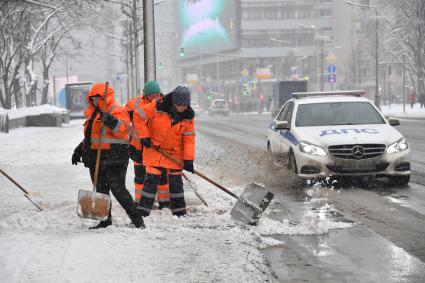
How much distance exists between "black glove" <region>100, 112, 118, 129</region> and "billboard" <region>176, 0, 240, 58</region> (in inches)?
3808

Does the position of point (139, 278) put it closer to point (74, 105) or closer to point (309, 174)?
A: point (309, 174)

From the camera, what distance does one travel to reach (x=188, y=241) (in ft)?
22.5

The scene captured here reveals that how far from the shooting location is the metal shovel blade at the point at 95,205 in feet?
24.1

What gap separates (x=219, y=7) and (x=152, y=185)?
11066 centimetres

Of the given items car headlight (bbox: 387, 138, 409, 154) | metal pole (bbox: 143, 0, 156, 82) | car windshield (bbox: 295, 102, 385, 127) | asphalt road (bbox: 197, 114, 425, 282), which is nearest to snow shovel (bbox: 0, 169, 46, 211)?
asphalt road (bbox: 197, 114, 425, 282)

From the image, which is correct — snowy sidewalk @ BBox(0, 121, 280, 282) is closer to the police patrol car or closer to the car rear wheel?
the police patrol car

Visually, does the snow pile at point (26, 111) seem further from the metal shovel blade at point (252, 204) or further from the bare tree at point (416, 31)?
the metal shovel blade at point (252, 204)

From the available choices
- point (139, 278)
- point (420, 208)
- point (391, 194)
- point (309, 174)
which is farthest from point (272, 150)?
point (139, 278)

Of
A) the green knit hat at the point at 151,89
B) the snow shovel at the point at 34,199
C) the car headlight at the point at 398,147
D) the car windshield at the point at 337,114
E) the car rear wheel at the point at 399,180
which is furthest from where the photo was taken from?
the car windshield at the point at 337,114

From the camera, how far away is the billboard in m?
112

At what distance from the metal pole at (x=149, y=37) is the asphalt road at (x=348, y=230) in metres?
3.00

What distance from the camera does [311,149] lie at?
11219 millimetres

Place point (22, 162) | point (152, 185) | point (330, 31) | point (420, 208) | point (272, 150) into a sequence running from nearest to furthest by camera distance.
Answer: point (152, 185) < point (420, 208) < point (272, 150) < point (22, 162) < point (330, 31)

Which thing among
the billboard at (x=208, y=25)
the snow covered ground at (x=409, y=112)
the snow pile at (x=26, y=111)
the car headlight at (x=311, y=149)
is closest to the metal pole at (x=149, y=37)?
the car headlight at (x=311, y=149)
